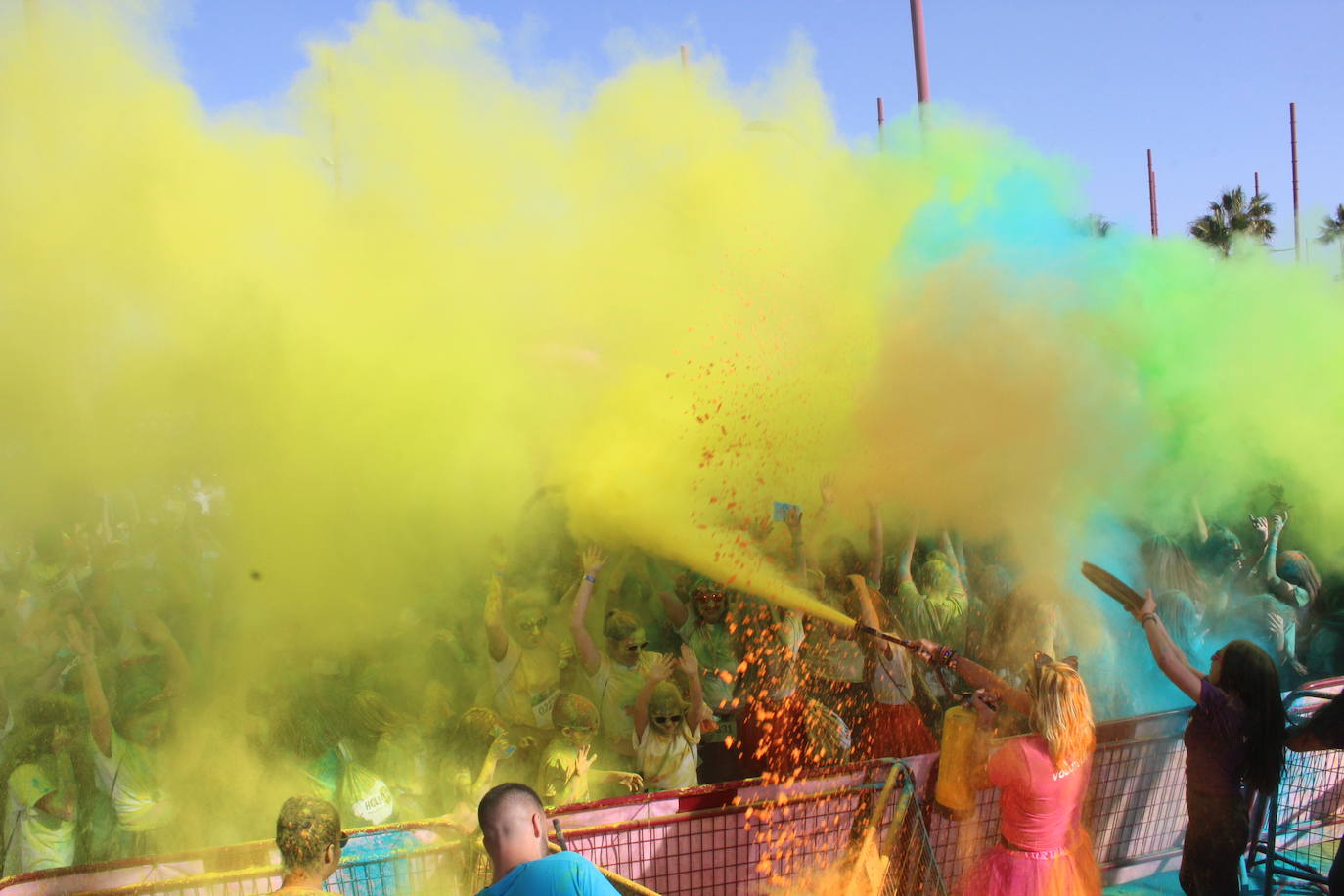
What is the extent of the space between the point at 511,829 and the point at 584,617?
7.62ft

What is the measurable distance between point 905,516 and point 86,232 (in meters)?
4.28

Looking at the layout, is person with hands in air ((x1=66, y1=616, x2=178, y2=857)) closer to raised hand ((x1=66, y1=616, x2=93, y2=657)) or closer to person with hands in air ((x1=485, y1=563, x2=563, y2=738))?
raised hand ((x1=66, y1=616, x2=93, y2=657))

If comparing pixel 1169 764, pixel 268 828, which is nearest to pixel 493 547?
pixel 268 828

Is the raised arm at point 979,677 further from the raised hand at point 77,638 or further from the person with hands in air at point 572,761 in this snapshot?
the raised hand at point 77,638

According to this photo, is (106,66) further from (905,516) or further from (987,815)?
(987,815)

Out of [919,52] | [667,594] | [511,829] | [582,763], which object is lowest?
[582,763]

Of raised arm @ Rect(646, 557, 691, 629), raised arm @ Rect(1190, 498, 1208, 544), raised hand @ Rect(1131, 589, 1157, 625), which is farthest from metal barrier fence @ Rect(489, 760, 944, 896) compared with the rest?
raised arm @ Rect(1190, 498, 1208, 544)

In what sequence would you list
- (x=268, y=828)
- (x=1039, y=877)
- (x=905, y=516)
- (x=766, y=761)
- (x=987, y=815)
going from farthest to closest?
(x=905, y=516) → (x=766, y=761) → (x=268, y=828) → (x=987, y=815) → (x=1039, y=877)

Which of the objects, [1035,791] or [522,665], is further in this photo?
[522,665]

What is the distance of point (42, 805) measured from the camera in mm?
3979

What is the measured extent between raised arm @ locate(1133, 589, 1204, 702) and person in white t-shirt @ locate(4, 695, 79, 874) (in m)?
4.30

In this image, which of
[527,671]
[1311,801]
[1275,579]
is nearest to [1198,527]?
[1275,579]

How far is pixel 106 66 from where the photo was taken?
4.59 meters

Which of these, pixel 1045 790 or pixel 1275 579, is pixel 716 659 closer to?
pixel 1045 790
